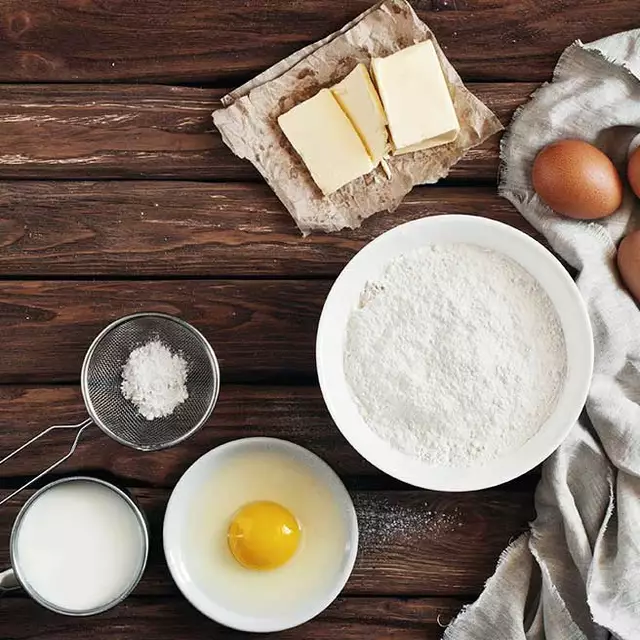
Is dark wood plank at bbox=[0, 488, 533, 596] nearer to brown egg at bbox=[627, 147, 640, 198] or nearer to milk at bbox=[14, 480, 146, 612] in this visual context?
milk at bbox=[14, 480, 146, 612]

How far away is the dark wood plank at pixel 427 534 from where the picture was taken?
4.41 feet

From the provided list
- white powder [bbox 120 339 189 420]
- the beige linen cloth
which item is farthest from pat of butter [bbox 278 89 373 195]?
white powder [bbox 120 339 189 420]

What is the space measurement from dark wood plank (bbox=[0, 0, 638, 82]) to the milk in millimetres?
597

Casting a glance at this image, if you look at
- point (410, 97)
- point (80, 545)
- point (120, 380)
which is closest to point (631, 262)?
point (410, 97)

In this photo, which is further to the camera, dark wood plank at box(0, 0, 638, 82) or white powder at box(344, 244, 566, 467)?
dark wood plank at box(0, 0, 638, 82)

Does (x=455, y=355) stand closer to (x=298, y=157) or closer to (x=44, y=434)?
(x=298, y=157)

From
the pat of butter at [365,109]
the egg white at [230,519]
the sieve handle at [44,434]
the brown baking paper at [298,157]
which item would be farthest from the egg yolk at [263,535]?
the pat of butter at [365,109]

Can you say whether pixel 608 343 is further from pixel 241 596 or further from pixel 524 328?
pixel 241 596

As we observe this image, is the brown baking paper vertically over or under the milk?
over

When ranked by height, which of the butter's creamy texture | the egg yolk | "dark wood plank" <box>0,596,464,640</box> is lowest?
"dark wood plank" <box>0,596,464,640</box>

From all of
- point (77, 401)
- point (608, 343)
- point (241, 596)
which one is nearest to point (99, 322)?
point (77, 401)

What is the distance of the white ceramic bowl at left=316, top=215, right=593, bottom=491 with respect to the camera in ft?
3.98

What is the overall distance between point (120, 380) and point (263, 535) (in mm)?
293

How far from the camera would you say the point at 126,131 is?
1345 millimetres
